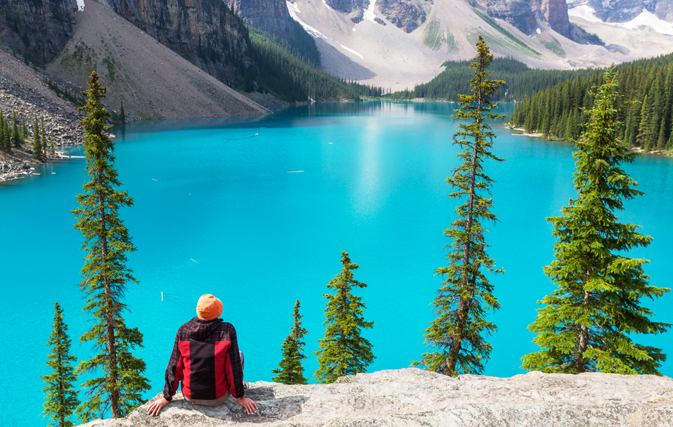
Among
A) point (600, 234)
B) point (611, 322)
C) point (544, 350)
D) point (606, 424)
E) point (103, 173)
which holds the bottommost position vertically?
point (544, 350)

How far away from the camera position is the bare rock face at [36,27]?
111312mm

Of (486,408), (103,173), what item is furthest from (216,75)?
(486,408)

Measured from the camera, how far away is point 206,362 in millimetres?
6129

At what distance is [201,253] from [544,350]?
26.8 m

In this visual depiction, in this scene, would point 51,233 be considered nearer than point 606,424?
No

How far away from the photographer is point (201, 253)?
33500 mm

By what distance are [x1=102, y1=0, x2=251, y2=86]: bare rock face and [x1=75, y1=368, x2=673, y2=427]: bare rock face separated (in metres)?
164

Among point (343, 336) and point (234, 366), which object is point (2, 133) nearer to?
point (343, 336)

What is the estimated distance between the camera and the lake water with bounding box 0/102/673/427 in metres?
22.9

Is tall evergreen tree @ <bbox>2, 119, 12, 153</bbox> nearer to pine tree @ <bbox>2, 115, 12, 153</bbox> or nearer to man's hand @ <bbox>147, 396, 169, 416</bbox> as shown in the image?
pine tree @ <bbox>2, 115, 12, 153</bbox>

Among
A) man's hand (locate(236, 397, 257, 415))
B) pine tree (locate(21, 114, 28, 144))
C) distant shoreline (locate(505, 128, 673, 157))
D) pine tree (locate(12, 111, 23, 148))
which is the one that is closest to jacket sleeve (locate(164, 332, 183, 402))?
man's hand (locate(236, 397, 257, 415))

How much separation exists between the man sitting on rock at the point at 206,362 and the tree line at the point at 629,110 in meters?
72.8

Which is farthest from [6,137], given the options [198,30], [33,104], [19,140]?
[198,30]

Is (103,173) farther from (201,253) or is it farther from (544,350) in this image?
(201,253)
